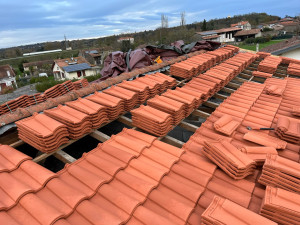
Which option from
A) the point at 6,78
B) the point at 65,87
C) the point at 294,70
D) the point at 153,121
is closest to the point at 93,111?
the point at 153,121

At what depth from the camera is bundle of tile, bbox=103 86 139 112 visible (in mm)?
5731

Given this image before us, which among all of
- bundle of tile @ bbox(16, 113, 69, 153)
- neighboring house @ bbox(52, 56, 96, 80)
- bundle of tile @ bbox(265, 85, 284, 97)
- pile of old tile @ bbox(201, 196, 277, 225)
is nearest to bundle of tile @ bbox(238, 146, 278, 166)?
pile of old tile @ bbox(201, 196, 277, 225)

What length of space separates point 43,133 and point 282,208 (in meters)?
4.35

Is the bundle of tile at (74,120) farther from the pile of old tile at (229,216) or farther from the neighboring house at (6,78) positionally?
the neighboring house at (6,78)

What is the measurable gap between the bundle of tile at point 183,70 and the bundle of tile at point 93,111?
4.63 meters

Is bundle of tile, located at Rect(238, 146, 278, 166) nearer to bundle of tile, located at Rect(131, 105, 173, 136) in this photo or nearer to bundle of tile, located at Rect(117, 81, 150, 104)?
bundle of tile, located at Rect(131, 105, 173, 136)

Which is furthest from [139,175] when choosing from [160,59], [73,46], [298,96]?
[73,46]

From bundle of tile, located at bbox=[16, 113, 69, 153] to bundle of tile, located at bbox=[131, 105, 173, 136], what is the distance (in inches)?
69.5

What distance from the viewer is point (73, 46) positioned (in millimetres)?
126438

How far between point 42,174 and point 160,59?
1094 cm

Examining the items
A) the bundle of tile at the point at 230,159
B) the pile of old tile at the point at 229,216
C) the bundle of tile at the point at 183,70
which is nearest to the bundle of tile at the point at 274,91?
the bundle of tile at the point at 183,70

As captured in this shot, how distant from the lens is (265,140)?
16.0 ft

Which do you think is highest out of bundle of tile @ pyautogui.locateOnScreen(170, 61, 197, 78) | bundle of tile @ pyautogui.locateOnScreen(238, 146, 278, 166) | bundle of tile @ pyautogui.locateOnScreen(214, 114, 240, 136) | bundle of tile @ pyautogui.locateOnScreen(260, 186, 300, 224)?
bundle of tile @ pyautogui.locateOnScreen(170, 61, 197, 78)

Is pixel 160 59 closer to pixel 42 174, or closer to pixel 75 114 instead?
pixel 75 114
